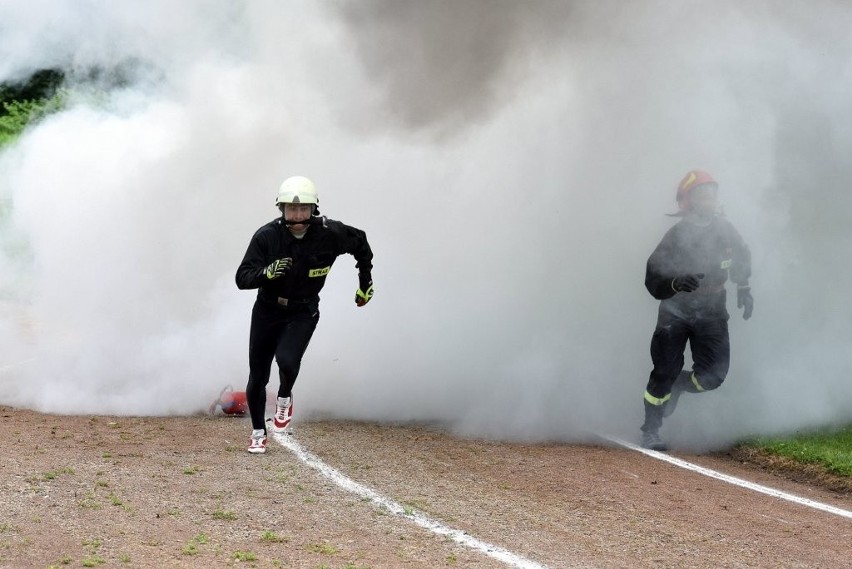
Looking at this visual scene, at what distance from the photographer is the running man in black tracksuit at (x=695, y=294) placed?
356 inches

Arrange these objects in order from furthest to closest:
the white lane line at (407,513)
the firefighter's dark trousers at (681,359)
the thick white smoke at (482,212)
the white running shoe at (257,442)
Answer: the thick white smoke at (482,212)
the firefighter's dark trousers at (681,359)
the white running shoe at (257,442)
the white lane line at (407,513)

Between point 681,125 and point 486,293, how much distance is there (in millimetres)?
2433

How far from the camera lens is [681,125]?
10.4 meters

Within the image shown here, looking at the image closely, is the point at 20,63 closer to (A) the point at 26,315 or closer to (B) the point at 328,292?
(A) the point at 26,315

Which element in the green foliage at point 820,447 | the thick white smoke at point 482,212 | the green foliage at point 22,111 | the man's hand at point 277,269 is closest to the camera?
the man's hand at point 277,269

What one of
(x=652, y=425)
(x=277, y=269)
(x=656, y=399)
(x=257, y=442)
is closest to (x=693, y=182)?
(x=656, y=399)

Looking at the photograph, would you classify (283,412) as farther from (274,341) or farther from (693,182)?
(693,182)

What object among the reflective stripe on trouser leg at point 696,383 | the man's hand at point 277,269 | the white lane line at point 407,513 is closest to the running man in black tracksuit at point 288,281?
the man's hand at point 277,269

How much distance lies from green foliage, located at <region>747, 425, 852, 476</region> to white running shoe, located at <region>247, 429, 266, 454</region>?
394 centimetres

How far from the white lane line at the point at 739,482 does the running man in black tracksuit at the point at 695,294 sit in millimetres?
206

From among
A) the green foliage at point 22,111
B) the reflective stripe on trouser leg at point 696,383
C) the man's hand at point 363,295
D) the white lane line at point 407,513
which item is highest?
the green foliage at point 22,111

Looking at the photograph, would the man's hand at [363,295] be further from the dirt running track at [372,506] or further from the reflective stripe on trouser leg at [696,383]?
the reflective stripe on trouser leg at [696,383]

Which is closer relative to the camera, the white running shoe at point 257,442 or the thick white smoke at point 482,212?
the white running shoe at point 257,442

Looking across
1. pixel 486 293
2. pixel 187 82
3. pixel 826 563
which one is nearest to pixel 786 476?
pixel 826 563
